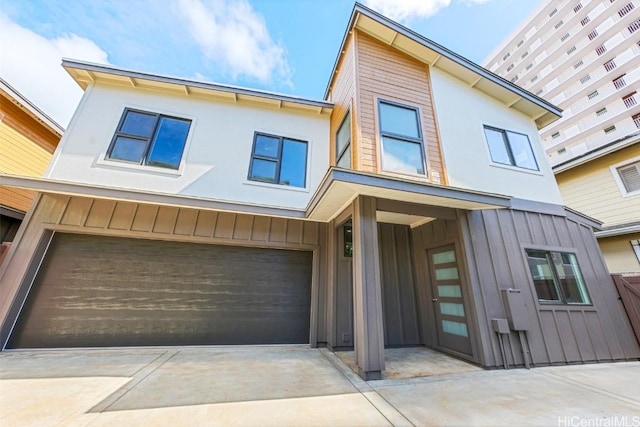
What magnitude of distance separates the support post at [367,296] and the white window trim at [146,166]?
389cm

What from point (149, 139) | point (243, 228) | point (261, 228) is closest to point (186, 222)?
point (243, 228)

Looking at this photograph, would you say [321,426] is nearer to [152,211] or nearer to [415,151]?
[415,151]

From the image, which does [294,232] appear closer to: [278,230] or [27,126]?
[278,230]

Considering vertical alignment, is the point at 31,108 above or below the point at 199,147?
above

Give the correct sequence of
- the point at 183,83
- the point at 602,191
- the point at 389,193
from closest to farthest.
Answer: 1. the point at 389,193
2. the point at 183,83
3. the point at 602,191

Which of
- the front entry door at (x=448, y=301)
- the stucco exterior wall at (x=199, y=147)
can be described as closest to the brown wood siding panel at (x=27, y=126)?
the stucco exterior wall at (x=199, y=147)

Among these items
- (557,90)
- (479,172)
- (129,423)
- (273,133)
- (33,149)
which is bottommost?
(129,423)

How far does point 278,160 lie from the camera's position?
5.63 metres

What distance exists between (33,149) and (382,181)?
27.9 ft

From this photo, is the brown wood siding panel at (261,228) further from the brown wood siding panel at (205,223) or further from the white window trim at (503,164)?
the white window trim at (503,164)

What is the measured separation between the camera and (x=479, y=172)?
5113 mm

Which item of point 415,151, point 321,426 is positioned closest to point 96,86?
point 415,151

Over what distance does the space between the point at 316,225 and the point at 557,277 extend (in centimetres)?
489

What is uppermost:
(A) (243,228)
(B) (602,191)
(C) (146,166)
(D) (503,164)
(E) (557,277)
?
(B) (602,191)
